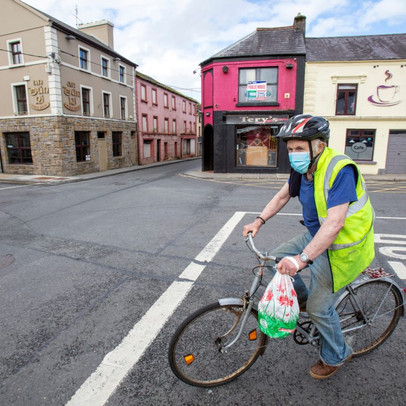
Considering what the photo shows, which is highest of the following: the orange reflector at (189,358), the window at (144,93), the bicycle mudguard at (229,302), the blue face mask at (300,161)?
the window at (144,93)

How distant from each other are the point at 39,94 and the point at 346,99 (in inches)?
710

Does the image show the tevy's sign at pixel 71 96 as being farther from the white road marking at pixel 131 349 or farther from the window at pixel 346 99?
the white road marking at pixel 131 349

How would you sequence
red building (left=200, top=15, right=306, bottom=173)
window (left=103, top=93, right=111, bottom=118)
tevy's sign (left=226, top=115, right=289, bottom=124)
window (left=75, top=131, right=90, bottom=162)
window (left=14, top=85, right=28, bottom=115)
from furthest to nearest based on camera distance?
window (left=103, top=93, right=111, bottom=118) < window (left=75, top=131, right=90, bottom=162) < window (left=14, top=85, right=28, bottom=115) < tevy's sign (left=226, top=115, right=289, bottom=124) < red building (left=200, top=15, right=306, bottom=173)

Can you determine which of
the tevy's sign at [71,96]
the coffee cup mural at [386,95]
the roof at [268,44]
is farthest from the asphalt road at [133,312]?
the roof at [268,44]

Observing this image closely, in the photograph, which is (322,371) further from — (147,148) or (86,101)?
(147,148)

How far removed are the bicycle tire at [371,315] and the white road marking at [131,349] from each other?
5.79 feet

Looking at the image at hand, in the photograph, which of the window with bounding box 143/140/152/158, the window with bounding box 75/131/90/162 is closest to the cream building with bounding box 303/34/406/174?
the window with bounding box 75/131/90/162

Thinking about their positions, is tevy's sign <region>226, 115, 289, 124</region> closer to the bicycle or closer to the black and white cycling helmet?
the bicycle

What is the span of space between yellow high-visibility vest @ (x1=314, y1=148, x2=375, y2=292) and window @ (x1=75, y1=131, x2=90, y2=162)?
66.2 feet

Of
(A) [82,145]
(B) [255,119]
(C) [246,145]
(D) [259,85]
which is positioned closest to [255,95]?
(D) [259,85]

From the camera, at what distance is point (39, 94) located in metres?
18.0

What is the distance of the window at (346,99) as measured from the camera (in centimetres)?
1820

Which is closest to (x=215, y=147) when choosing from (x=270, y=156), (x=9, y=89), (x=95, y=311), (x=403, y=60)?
(x=270, y=156)

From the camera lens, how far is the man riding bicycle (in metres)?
2.04
